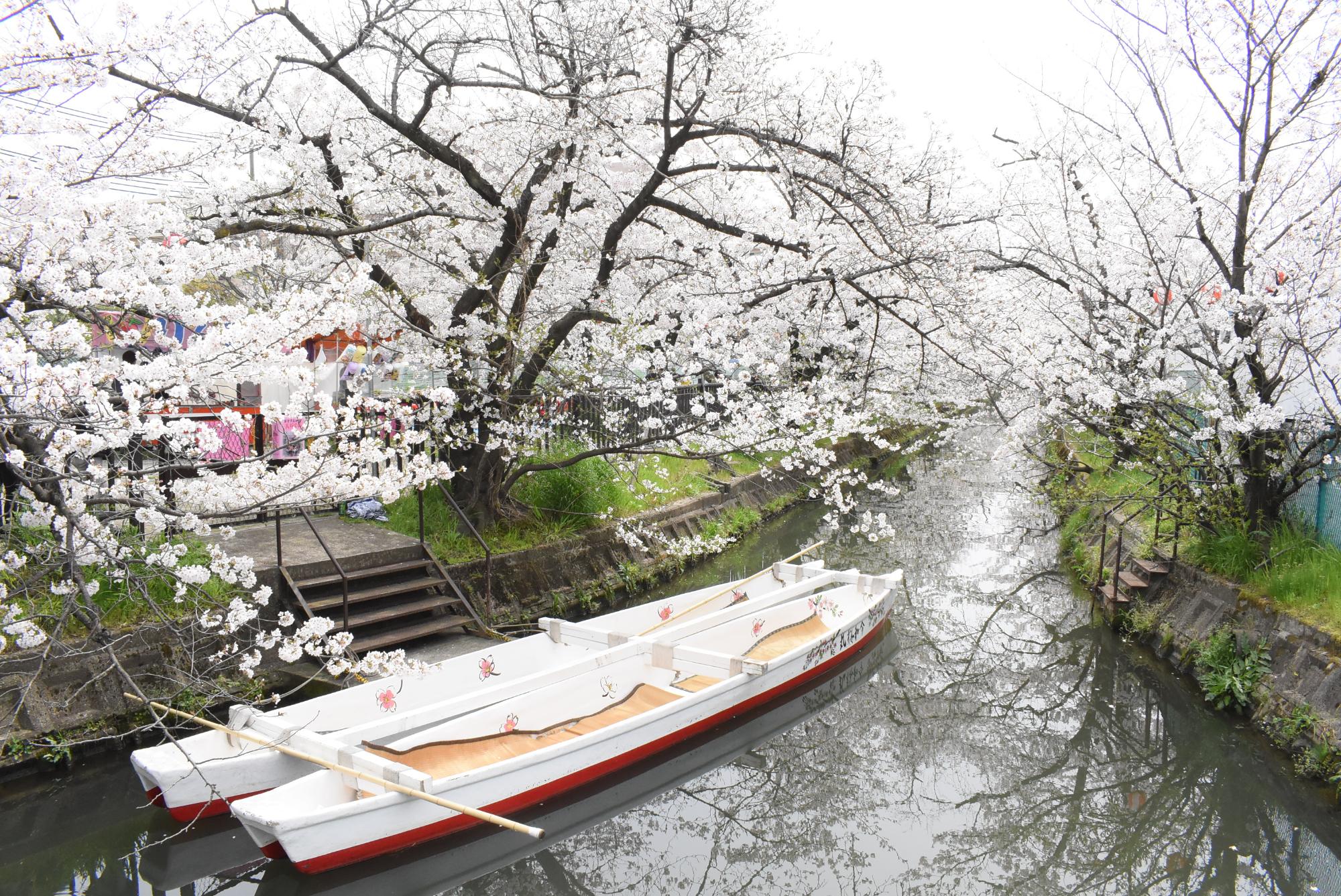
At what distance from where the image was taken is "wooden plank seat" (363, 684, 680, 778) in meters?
5.98

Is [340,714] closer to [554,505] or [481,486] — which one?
[481,486]

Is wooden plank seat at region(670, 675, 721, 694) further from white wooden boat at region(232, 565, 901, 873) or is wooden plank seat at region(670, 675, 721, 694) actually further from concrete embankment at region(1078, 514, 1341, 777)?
concrete embankment at region(1078, 514, 1341, 777)

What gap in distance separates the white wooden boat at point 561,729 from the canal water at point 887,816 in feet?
0.87

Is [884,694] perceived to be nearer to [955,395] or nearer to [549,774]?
[549,774]

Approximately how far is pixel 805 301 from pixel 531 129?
5612 mm

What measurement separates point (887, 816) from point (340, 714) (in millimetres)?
4193

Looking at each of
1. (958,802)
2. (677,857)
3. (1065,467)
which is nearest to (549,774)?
(677,857)

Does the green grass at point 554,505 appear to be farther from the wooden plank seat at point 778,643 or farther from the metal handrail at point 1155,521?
the metal handrail at point 1155,521

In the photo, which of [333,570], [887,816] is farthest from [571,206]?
[887,816]

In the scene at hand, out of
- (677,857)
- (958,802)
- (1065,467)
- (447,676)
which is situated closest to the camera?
(677,857)

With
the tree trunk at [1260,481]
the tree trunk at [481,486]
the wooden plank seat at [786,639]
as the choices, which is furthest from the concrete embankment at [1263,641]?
the tree trunk at [481,486]

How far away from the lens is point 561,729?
680 centimetres

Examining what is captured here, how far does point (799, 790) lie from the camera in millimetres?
7059

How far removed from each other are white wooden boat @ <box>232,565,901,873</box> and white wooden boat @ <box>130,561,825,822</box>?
0.11 m
